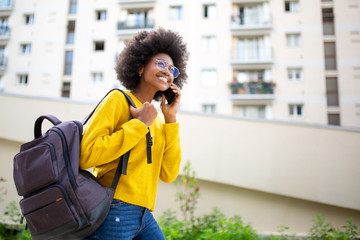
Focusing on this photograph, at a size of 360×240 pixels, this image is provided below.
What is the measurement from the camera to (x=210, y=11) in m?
20.2

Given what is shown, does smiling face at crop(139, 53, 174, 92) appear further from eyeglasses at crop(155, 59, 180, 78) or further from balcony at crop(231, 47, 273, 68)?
balcony at crop(231, 47, 273, 68)

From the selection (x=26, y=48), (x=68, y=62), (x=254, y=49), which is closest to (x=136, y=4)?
(x=68, y=62)

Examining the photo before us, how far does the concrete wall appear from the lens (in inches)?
232

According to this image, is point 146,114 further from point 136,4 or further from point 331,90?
point 136,4

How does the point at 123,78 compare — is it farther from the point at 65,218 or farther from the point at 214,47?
the point at 214,47

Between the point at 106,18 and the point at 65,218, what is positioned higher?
the point at 106,18

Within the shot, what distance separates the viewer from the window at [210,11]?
20078mm

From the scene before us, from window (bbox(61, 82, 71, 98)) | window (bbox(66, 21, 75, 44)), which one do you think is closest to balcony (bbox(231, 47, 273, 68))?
window (bbox(61, 82, 71, 98))

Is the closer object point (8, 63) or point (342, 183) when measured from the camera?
point (342, 183)

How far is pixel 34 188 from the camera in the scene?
1.25 m

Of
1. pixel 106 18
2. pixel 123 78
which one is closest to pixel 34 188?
pixel 123 78

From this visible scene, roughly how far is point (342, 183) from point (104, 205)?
19.5 feet

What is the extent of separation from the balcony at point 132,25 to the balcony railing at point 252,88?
7.45 metres

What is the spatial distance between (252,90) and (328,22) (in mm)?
7268
